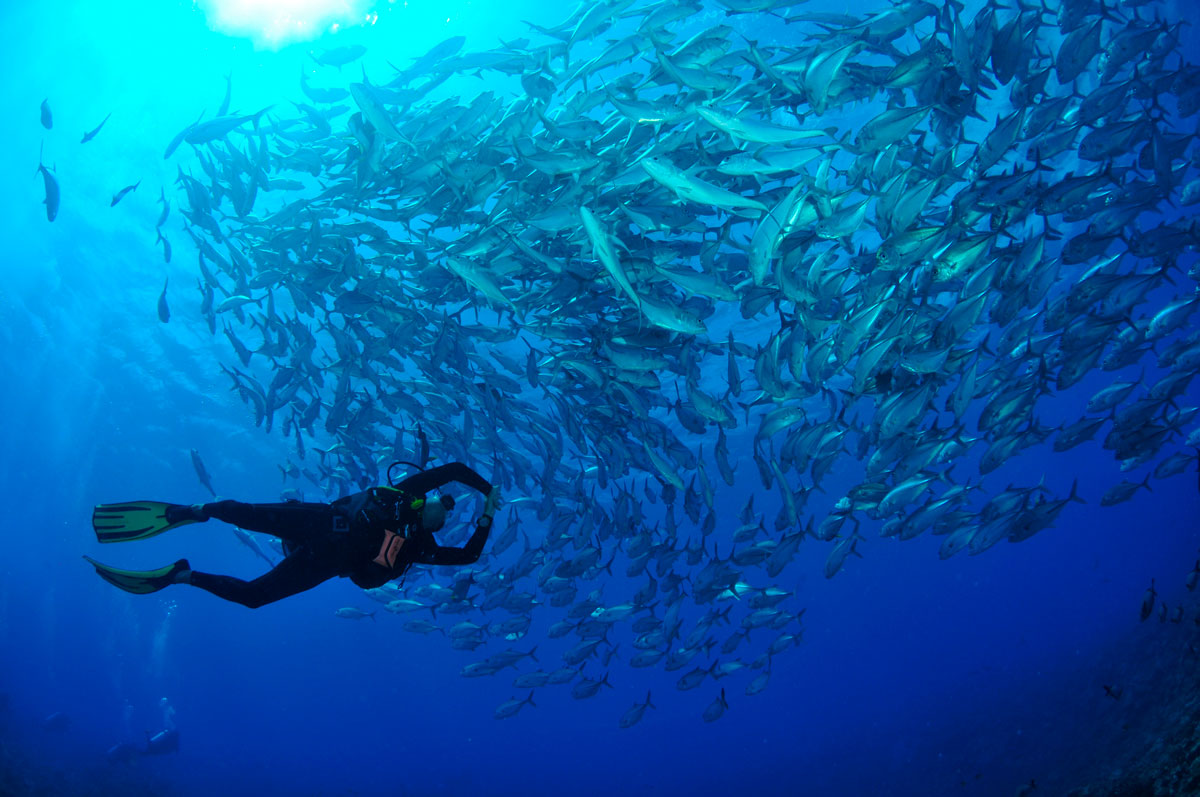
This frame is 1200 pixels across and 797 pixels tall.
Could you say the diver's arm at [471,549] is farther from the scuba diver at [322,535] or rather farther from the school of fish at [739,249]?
the school of fish at [739,249]

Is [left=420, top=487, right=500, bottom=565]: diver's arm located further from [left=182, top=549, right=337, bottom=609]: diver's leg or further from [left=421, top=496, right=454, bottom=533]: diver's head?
[left=182, top=549, right=337, bottom=609]: diver's leg

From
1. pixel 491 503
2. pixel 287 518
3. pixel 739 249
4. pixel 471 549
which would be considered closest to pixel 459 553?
pixel 471 549

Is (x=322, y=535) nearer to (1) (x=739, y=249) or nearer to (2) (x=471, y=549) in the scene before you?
(2) (x=471, y=549)

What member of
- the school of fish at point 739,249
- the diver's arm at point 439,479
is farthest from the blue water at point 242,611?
the diver's arm at point 439,479

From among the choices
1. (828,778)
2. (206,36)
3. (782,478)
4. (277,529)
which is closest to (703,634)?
(782,478)

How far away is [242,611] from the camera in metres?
61.3

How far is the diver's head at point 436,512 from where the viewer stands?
5.38 meters

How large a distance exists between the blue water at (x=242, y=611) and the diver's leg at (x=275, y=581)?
1005 cm

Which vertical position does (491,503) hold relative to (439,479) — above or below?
below

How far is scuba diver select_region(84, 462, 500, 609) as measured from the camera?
17.7 ft

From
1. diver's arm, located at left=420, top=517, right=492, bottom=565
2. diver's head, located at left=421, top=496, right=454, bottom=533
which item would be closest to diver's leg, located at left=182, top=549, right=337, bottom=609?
diver's arm, located at left=420, top=517, right=492, bottom=565

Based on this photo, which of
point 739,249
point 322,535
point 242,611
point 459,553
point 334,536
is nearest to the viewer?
point 334,536

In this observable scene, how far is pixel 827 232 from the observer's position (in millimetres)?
5152

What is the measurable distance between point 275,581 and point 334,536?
2.65ft
